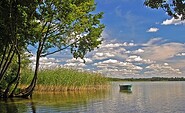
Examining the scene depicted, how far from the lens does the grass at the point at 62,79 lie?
45781 mm

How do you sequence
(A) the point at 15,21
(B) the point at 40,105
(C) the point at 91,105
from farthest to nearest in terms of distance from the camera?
(A) the point at 15,21 < (C) the point at 91,105 < (B) the point at 40,105

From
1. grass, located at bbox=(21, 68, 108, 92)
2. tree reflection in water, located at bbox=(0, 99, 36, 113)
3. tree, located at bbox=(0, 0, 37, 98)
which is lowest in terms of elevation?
tree reflection in water, located at bbox=(0, 99, 36, 113)

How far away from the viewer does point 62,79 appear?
153ft

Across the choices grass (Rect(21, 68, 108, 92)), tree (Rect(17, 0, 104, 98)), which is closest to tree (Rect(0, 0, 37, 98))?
tree (Rect(17, 0, 104, 98))

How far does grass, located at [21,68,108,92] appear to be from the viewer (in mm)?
45781

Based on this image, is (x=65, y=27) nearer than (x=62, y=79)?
Yes

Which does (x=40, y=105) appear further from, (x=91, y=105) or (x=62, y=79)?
(x=62, y=79)

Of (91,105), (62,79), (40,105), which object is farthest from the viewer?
(62,79)

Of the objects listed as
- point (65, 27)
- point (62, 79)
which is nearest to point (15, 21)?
point (65, 27)

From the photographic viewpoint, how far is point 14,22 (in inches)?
1123

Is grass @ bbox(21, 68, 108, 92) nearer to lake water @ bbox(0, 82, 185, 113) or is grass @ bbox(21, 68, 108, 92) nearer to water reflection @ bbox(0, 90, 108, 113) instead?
lake water @ bbox(0, 82, 185, 113)

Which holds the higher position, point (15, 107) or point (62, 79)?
point (62, 79)

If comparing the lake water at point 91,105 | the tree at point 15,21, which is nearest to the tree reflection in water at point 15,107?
the lake water at point 91,105

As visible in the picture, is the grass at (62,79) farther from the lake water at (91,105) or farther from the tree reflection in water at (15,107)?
the tree reflection in water at (15,107)
